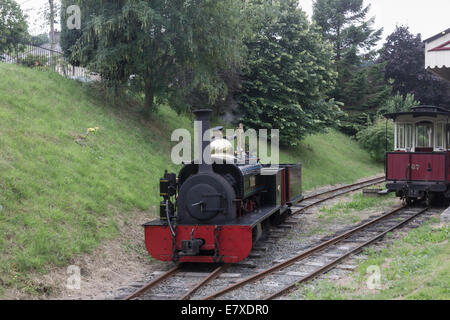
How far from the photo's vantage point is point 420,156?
14.9m

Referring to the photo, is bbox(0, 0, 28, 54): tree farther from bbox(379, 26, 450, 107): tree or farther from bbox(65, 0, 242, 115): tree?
bbox(379, 26, 450, 107): tree

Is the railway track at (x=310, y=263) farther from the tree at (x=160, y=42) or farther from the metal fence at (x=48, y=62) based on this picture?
the metal fence at (x=48, y=62)

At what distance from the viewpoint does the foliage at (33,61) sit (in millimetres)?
17594

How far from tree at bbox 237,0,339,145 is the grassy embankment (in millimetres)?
5425

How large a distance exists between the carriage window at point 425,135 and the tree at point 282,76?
25.0ft

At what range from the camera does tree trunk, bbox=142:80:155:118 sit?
16.9 metres

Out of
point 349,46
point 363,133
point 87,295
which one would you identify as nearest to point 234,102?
point 363,133

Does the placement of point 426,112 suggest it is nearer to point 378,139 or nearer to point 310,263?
point 310,263

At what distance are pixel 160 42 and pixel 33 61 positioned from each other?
18.1 ft

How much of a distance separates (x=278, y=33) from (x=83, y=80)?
35.4ft

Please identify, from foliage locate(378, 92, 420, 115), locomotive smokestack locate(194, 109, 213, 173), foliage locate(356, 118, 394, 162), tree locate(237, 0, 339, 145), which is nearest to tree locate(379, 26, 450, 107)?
foliage locate(378, 92, 420, 115)

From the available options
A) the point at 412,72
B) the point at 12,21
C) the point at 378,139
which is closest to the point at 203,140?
the point at 12,21

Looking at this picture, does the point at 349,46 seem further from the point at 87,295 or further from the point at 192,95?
the point at 87,295
